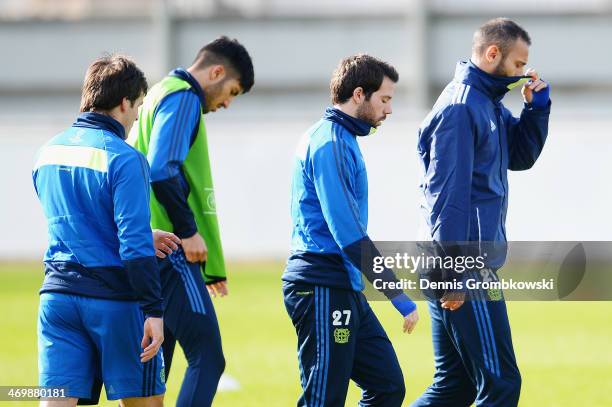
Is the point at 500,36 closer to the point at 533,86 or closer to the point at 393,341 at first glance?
the point at 533,86

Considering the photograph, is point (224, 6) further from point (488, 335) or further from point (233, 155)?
point (488, 335)

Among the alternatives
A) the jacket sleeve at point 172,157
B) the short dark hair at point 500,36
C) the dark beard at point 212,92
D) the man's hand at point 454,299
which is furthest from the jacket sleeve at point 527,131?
the jacket sleeve at point 172,157

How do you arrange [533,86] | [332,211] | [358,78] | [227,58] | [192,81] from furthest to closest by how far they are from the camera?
1. [227,58]
2. [192,81]
3. [533,86]
4. [358,78]
5. [332,211]

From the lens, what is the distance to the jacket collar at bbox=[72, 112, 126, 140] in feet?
Result: 16.6

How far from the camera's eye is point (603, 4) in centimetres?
2600

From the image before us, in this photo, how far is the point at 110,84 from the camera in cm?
509

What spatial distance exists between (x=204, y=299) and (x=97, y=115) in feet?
4.25

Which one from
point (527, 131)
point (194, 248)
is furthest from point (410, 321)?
point (527, 131)

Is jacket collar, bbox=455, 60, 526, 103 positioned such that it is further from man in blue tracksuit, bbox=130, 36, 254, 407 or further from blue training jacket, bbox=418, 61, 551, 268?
man in blue tracksuit, bbox=130, 36, 254, 407

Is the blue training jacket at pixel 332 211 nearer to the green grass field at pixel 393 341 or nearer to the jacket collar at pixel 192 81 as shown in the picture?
the jacket collar at pixel 192 81

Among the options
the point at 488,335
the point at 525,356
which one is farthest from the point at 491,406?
the point at 525,356

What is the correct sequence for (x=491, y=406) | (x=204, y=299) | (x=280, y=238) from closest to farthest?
(x=491, y=406), (x=204, y=299), (x=280, y=238)

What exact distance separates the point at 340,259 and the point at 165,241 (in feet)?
3.03

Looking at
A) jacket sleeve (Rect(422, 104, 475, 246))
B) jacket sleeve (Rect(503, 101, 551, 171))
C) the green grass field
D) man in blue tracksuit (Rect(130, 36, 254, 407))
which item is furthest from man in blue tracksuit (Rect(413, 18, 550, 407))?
the green grass field
